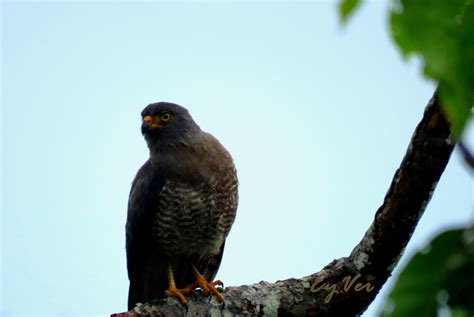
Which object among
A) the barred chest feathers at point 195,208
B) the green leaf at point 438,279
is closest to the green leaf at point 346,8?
the green leaf at point 438,279

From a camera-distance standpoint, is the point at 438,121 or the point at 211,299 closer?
the point at 438,121

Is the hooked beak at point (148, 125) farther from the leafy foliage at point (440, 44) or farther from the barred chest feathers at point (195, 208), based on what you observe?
the leafy foliage at point (440, 44)

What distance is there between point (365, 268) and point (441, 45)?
4.04m

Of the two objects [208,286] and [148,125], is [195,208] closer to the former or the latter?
[208,286]

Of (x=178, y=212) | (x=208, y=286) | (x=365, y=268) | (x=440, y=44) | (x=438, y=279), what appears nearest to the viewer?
(x=440, y=44)

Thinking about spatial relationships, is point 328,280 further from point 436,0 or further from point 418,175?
point 436,0

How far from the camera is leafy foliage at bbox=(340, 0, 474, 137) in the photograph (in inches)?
39.8

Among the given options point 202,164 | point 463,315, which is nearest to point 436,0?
point 463,315

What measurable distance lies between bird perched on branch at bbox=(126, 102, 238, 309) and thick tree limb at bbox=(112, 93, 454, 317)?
3.35 feet

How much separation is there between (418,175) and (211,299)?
6.83ft

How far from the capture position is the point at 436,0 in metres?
1.05

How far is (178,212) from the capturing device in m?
6.46

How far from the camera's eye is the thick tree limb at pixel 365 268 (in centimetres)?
429

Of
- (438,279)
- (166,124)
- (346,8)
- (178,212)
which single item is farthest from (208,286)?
(346,8)
